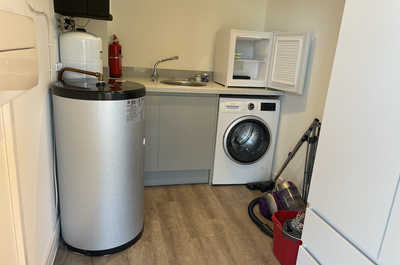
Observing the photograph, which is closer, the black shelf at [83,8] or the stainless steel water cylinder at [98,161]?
the stainless steel water cylinder at [98,161]

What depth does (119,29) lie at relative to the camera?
2912 mm

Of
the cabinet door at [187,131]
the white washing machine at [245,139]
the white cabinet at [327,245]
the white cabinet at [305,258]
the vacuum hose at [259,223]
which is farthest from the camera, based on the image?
the white washing machine at [245,139]

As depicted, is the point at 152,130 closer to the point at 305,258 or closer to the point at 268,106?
the point at 268,106

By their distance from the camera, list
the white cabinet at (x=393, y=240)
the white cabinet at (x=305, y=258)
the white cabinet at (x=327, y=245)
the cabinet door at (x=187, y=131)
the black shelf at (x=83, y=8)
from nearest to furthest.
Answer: the white cabinet at (x=393, y=240), the white cabinet at (x=327, y=245), the white cabinet at (x=305, y=258), the black shelf at (x=83, y=8), the cabinet door at (x=187, y=131)

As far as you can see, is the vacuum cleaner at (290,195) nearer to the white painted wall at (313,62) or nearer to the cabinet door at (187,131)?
the white painted wall at (313,62)

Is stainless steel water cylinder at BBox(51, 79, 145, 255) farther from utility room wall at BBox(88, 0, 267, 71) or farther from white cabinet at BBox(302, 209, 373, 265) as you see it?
utility room wall at BBox(88, 0, 267, 71)

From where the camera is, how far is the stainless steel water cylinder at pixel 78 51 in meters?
1.83

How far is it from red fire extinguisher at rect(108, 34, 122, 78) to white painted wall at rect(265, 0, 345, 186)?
5.37ft

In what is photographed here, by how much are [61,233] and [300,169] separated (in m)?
1.94

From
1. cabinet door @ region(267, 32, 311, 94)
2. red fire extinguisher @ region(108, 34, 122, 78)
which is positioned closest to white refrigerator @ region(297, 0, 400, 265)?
cabinet door @ region(267, 32, 311, 94)

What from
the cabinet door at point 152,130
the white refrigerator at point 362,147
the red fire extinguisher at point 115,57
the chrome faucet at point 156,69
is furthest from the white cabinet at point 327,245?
the red fire extinguisher at point 115,57

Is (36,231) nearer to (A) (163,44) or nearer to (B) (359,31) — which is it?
(B) (359,31)

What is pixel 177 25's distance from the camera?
3.08m

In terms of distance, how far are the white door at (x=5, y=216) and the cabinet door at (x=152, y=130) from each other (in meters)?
1.47
